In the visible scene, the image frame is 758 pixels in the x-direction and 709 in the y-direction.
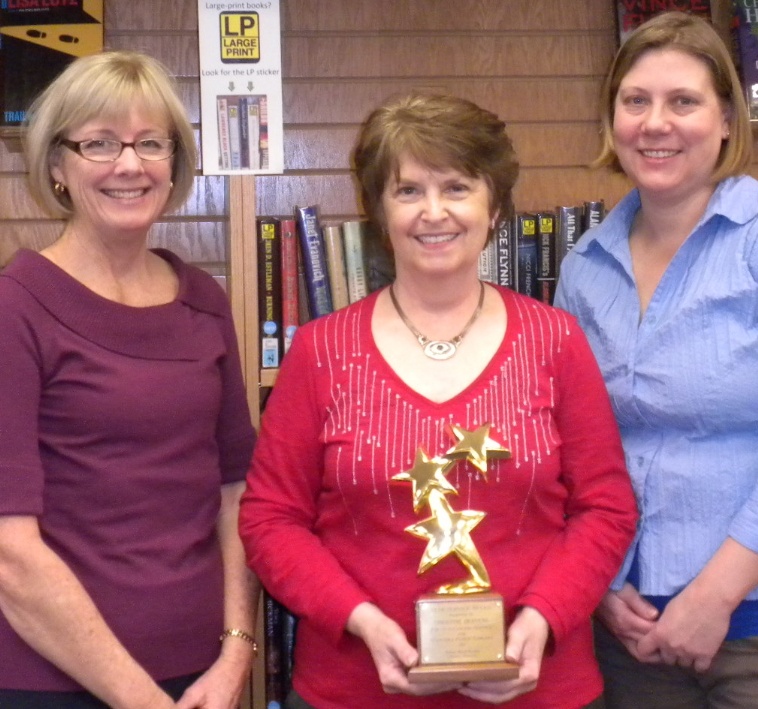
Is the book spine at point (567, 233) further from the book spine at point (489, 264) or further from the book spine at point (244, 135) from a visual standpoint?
the book spine at point (244, 135)

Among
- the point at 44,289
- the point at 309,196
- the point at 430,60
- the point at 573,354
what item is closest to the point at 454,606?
the point at 573,354

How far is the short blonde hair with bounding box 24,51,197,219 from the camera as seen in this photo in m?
1.47

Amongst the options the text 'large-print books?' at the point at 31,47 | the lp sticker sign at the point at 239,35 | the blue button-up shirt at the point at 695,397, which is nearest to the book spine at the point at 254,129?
the lp sticker sign at the point at 239,35

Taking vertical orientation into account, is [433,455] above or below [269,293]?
below

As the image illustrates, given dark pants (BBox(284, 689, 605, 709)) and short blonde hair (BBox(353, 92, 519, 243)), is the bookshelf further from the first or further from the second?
dark pants (BBox(284, 689, 605, 709))

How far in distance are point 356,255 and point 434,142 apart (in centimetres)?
74

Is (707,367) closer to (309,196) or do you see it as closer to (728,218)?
(728,218)

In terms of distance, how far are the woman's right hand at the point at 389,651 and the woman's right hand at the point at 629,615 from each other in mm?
352

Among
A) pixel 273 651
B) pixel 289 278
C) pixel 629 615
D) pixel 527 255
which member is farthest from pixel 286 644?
pixel 527 255

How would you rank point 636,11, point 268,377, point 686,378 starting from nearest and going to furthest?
point 686,378, point 268,377, point 636,11

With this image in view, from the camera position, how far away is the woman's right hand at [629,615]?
155 cm

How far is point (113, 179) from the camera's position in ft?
4.87

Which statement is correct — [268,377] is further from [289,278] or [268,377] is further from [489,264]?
[489,264]

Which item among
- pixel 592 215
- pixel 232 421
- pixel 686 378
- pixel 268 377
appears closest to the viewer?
pixel 686 378
